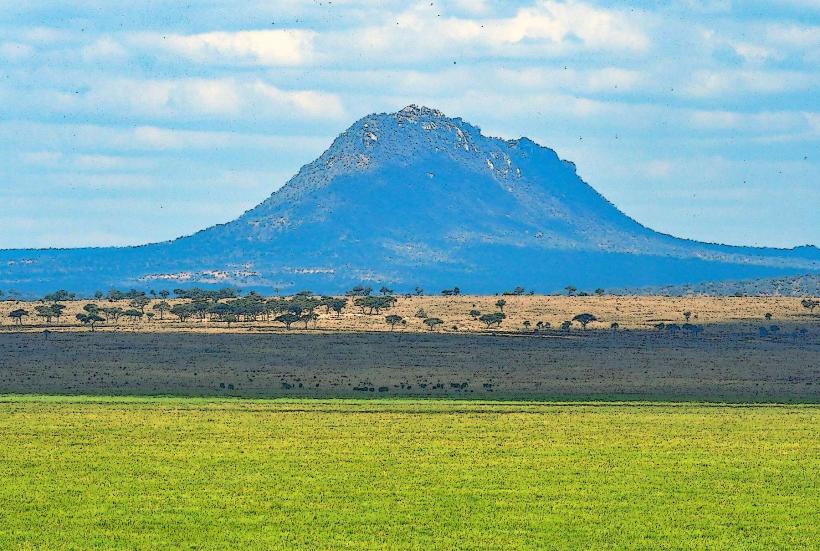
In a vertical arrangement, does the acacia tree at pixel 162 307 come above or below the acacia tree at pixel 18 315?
above

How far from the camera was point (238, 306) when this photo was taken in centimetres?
12538

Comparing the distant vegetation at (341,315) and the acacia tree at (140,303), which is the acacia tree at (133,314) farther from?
the acacia tree at (140,303)

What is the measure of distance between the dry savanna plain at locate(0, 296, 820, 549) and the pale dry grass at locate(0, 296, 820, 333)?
48.0 ft

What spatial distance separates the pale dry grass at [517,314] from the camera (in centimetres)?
11481

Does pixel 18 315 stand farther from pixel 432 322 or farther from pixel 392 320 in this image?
pixel 432 322

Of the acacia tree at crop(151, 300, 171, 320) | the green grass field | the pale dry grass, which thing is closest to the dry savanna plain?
the green grass field

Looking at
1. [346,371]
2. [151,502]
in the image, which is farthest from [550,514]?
[346,371]

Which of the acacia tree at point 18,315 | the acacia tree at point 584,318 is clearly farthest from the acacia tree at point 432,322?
the acacia tree at point 18,315

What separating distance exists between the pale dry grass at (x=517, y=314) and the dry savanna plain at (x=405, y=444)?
1463cm

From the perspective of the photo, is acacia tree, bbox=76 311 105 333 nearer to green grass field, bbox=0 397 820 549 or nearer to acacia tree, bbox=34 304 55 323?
acacia tree, bbox=34 304 55 323

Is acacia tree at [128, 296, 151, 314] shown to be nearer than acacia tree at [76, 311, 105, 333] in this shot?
No

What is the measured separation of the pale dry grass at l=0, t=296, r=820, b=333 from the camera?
11481 centimetres

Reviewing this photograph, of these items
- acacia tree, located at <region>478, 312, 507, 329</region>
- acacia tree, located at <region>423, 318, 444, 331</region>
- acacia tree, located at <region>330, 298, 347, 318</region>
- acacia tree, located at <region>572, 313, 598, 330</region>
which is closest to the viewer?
acacia tree, located at <region>423, 318, 444, 331</region>

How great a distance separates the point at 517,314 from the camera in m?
130
